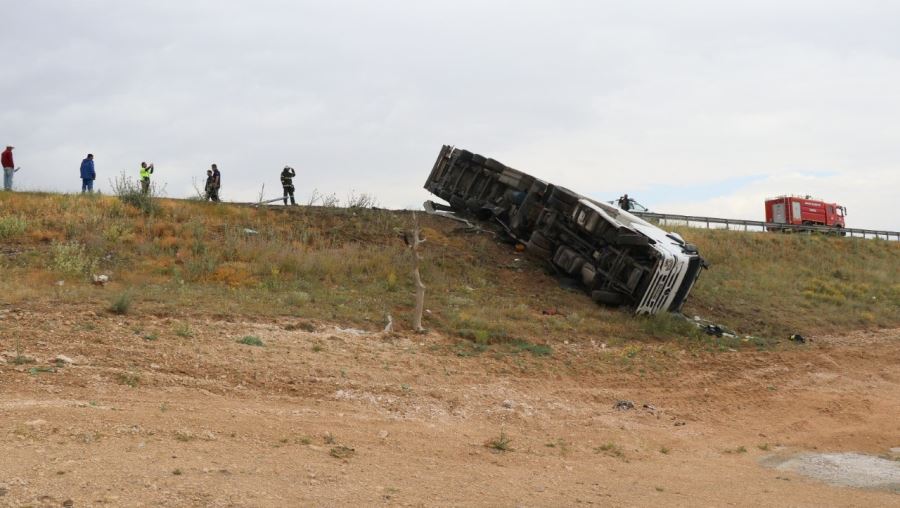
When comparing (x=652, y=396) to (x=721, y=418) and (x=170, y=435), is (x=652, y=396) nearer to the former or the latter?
(x=721, y=418)

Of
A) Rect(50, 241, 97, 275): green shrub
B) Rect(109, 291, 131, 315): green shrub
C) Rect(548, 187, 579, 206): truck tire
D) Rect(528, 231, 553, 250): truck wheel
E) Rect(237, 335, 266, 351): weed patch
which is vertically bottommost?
Rect(237, 335, 266, 351): weed patch

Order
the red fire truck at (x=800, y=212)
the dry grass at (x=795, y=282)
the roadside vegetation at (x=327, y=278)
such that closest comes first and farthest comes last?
1. the roadside vegetation at (x=327, y=278)
2. the dry grass at (x=795, y=282)
3. the red fire truck at (x=800, y=212)

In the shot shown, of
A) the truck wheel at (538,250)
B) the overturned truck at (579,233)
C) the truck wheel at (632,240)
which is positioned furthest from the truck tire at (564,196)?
the truck wheel at (632,240)

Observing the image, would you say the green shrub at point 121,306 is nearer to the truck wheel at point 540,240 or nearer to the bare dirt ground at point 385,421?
the bare dirt ground at point 385,421

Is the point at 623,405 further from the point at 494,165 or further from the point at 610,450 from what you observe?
the point at 494,165

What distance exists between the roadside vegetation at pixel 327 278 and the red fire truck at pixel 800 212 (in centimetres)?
1928

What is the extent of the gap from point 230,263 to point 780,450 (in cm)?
1119

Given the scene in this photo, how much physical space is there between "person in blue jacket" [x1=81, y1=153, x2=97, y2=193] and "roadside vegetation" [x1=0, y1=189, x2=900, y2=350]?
282 centimetres

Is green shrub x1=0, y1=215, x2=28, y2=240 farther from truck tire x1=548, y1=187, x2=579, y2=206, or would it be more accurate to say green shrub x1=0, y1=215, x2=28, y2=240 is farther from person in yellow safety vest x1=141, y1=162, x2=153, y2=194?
truck tire x1=548, y1=187, x2=579, y2=206

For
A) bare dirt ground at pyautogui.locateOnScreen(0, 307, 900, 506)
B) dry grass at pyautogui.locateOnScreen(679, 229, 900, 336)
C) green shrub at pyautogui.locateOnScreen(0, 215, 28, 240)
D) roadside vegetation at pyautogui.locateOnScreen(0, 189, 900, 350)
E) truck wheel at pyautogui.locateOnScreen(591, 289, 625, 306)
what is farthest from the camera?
dry grass at pyautogui.locateOnScreen(679, 229, 900, 336)

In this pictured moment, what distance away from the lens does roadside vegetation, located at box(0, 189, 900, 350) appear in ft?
48.3

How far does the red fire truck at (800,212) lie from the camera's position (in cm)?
4312

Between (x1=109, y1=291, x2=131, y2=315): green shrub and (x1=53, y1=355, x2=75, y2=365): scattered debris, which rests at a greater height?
(x1=109, y1=291, x2=131, y2=315): green shrub

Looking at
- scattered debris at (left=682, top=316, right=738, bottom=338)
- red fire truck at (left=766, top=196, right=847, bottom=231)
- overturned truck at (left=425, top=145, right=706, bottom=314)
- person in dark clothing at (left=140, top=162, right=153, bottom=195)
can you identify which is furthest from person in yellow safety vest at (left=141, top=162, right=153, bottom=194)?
red fire truck at (left=766, top=196, right=847, bottom=231)
